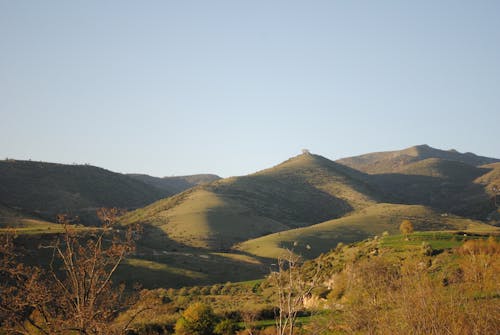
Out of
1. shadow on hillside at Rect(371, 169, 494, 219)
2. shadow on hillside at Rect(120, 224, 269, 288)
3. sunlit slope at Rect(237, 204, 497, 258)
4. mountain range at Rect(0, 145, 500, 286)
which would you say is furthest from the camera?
shadow on hillside at Rect(371, 169, 494, 219)

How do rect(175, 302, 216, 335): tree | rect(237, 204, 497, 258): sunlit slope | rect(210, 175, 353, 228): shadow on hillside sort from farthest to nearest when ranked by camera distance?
rect(210, 175, 353, 228): shadow on hillside < rect(237, 204, 497, 258): sunlit slope < rect(175, 302, 216, 335): tree

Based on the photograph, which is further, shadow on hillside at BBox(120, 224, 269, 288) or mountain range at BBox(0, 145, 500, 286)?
mountain range at BBox(0, 145, 500, 286)

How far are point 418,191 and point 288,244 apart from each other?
11742 cm

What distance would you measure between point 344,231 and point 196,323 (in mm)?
72478

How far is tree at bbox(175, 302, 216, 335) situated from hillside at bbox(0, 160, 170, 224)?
256 ft

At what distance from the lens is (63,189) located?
131 m

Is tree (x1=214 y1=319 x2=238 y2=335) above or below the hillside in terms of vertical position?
below

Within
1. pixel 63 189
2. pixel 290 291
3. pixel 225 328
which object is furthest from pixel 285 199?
pixel 290 291

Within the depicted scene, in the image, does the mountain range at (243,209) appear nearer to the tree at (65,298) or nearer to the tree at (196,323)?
the tree at (196,323)

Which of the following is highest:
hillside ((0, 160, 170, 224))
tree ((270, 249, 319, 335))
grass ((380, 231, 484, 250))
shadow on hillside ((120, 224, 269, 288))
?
hillside ((0, 160, 170, 224))

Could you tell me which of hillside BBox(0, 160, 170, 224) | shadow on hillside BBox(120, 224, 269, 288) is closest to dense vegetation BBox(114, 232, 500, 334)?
shadow on hillside BBox(120, 224, 269, 288)

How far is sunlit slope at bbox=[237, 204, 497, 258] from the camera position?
82.8 metres

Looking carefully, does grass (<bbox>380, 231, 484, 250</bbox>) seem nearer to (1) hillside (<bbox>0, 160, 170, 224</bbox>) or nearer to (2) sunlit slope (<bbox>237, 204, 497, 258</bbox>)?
(2) sunlit slope (<bbox>237, 204, 497, 258</bbox>)

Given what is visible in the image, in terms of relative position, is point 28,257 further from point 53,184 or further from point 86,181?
point 86,181
